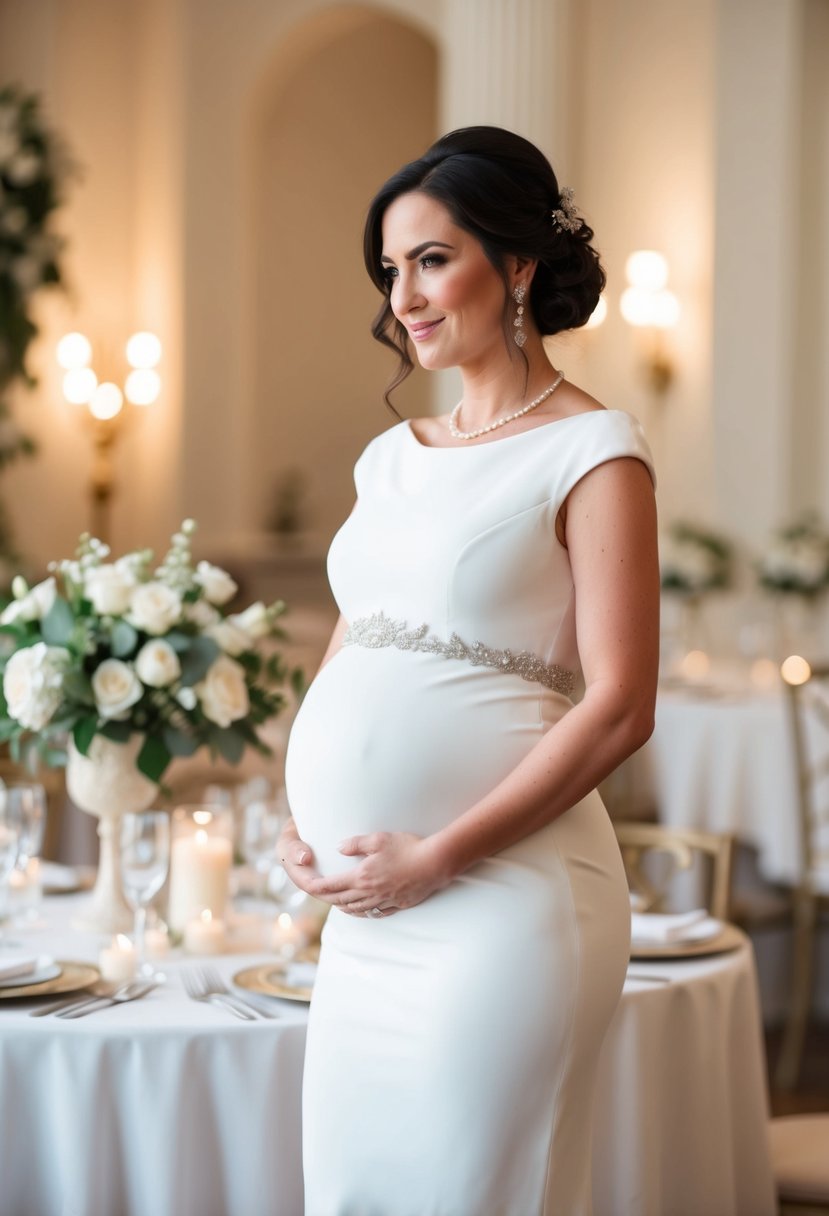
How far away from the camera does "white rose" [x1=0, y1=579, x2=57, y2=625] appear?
9.04 feet

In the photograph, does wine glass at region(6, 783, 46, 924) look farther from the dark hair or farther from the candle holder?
the dark hair

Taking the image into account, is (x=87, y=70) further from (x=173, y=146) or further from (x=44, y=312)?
(x=44, y=312)

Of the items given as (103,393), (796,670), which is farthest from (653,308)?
(796,670)

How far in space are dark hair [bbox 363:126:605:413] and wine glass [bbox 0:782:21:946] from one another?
136cm

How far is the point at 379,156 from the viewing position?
11.1m

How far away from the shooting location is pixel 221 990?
2.44 m

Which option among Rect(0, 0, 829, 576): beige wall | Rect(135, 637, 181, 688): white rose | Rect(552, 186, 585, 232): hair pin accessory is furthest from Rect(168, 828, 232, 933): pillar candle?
Rect(0, 0, 829, 576): beige wall

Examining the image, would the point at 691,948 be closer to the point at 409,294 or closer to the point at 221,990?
the point at 221,990

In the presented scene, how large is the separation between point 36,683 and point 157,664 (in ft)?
0.67

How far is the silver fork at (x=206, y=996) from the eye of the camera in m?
2.29

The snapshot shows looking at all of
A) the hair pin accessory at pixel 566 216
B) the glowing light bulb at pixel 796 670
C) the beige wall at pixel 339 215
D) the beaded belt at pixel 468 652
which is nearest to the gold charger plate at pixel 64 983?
the beaded belt at pixel 468 652

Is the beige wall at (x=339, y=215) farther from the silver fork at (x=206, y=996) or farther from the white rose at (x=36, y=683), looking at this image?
the silver fork at (x=206, y=996)

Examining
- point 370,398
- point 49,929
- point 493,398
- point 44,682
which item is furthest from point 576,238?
point 370,398

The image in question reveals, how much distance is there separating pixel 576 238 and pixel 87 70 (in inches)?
340
